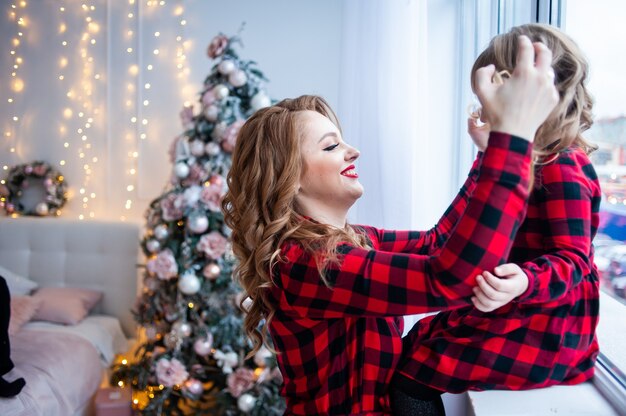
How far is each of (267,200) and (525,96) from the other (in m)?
0.54

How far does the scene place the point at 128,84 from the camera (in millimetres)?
3723

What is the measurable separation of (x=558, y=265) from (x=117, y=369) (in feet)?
9.68

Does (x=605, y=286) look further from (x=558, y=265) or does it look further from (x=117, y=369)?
(x=117, y=369)

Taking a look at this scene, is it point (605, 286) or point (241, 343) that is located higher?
point (605, 286)

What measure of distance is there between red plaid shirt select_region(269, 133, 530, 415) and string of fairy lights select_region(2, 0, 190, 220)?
280 cm

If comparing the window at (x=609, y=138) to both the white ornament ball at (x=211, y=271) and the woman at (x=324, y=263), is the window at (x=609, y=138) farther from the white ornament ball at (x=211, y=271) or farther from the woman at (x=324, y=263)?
the white ornament ball at (x=211, y=271)

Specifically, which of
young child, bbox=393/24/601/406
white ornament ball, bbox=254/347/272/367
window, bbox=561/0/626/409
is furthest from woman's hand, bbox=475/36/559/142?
white ornament ball, bbox=254/347/272/367

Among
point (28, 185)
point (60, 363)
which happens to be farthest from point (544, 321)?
point (28, 185)

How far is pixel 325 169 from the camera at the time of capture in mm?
1118

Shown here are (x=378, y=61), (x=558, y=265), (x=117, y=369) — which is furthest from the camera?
(x=117, y=369)

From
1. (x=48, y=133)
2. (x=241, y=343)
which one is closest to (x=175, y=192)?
(x=241, y=343)

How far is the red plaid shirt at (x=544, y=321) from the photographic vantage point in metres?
0.94

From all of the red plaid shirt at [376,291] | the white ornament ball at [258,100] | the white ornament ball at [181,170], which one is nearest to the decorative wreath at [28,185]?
the white ornament ball at [181,170]

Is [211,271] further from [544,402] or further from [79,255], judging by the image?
[544,402]
